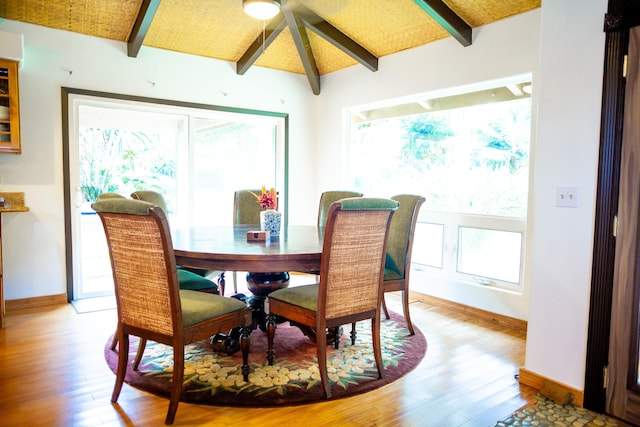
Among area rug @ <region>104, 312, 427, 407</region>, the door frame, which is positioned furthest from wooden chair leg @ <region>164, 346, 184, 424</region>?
the door frame

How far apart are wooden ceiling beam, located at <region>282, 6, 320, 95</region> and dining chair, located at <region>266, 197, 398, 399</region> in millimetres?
2560

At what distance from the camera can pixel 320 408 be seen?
218cm

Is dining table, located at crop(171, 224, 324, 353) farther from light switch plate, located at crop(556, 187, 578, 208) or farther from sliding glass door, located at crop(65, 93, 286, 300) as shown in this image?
sliding glass door, located at crop(65, 93, 286, 300)

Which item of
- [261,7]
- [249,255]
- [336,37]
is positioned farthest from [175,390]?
[336,37]

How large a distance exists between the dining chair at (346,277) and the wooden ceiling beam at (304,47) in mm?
2560

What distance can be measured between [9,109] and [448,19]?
3.69 meters

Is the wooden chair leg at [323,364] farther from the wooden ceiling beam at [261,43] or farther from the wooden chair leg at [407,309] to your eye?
the wooden ceiling beam at [261,43]

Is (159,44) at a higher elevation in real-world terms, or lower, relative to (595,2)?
higher

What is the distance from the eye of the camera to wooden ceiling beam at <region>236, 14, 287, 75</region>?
4.21 metres

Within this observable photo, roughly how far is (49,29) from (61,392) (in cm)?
318

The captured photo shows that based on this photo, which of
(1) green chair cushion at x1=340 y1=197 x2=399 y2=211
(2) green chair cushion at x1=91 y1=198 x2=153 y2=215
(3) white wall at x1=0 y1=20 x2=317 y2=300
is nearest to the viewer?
(2) green chair cushion at x1=91 y1=198 x2=153 y2=215

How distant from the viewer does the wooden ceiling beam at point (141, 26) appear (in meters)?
3.50

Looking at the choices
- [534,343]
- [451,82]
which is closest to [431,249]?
[451,82]

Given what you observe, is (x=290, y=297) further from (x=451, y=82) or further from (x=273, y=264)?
(x=451, y=82)
